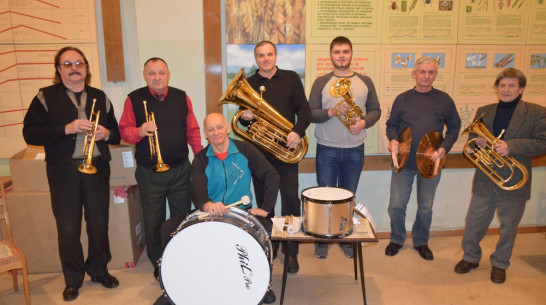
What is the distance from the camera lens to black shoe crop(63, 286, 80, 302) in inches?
131

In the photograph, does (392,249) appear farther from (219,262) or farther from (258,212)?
(219,262)

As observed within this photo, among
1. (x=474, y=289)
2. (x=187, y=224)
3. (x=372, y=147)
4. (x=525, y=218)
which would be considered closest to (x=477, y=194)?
(x=474, y=289)

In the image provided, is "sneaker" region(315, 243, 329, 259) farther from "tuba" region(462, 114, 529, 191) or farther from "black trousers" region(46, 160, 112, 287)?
"black trousers" region(46, 160, 112, 287)

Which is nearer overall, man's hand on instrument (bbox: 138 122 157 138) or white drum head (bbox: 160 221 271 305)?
white drum head (bbox: 160 221 271 305)

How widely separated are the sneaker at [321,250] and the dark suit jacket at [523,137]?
1646 millimetres

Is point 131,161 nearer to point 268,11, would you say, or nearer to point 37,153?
point 37,153

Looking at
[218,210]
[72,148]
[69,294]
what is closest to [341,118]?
[218,210]

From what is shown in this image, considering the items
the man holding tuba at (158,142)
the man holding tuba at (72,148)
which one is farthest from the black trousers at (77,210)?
the man holding tuba at (158,142)

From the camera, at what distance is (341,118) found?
373 centimetres

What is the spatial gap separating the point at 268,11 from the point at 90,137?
7.30 ft

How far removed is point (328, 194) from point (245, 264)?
2.57 feet

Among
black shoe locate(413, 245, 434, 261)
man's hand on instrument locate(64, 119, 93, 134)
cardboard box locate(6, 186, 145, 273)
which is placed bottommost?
black shoe locate(413, 245, 434, 261)

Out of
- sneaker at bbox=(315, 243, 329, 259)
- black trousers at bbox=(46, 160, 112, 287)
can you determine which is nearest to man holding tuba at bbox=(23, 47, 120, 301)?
black trousers at bbox=(46, 160, 112, 287)

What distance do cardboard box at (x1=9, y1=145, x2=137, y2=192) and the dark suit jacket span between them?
343 centimetres
